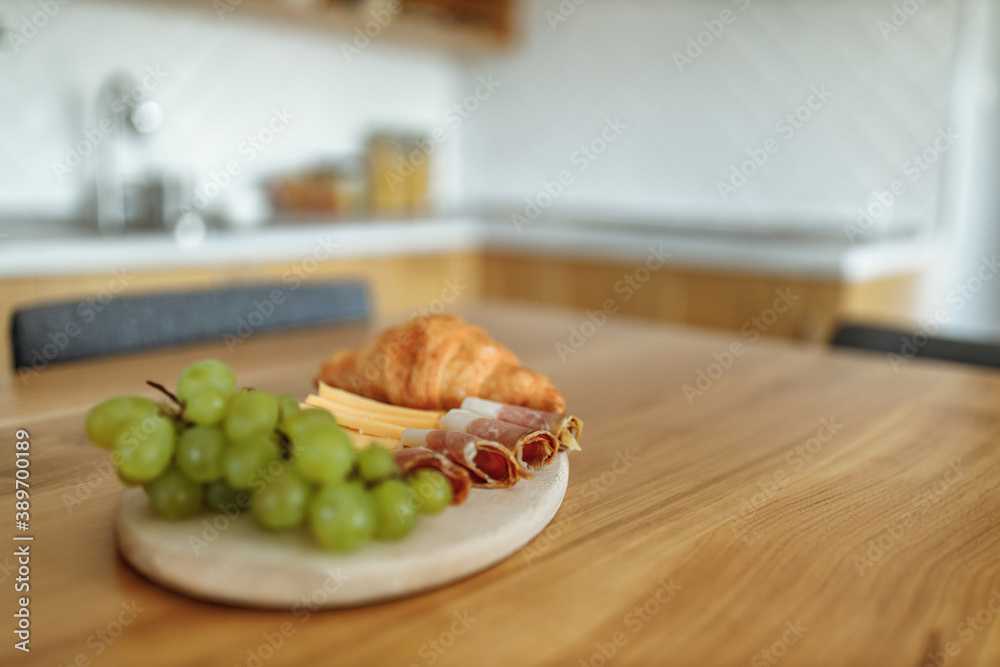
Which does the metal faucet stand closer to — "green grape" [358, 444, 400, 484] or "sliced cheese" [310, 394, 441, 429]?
"sliced cheese" [310, 394, 441, 429]

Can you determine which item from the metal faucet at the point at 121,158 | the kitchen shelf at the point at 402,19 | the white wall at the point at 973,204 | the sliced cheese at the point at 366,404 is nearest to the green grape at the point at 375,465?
the sliced cheese at the point at 366,404

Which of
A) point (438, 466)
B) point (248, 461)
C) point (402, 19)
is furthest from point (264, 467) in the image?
point (402, 19)

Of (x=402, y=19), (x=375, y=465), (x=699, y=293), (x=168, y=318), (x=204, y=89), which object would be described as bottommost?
(x=699, y=293)

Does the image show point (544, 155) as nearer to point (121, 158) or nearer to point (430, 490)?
point (121, 158)

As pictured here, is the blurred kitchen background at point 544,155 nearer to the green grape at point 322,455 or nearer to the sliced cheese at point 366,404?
the sliced cheese at point 366,404

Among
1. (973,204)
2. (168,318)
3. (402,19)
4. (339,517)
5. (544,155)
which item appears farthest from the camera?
(544,155)

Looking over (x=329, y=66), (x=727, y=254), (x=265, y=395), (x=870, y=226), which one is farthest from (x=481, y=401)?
(x=329, y=66)

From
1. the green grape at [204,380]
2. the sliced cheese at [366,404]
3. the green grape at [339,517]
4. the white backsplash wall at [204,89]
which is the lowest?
the sliced cheese at [366,404]
